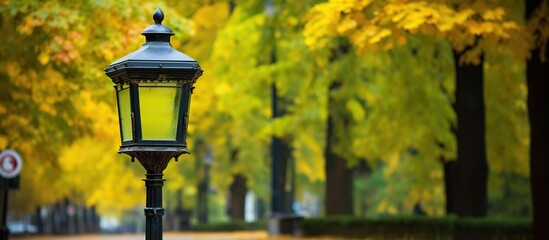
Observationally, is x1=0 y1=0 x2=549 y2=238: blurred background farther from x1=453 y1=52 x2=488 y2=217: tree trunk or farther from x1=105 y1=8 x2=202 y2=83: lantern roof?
x1=105 y1=8 x2=202 y2=83: lantern roof

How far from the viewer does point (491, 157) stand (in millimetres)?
36094

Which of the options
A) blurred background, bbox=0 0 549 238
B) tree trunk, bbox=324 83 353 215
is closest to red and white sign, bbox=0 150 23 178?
blurred background, bbox=0 0 549 238

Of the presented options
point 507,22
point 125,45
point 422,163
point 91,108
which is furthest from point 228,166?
point 507,22

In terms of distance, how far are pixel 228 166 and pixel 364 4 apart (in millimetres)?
37293

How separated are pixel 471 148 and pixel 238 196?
30.7 m

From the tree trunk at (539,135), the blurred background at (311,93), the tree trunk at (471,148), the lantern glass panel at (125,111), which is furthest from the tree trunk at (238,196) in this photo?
the lantern glass panel at (125,111)

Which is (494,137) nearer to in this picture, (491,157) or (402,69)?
(491,157)

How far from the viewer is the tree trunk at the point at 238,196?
5650 centimetres

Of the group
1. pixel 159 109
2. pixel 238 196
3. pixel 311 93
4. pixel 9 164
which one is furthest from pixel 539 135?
pixel 238 196

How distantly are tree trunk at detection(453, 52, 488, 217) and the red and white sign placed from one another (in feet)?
29.8

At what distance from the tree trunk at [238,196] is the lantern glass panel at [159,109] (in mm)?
46120

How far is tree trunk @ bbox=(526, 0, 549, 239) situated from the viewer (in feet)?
70.0

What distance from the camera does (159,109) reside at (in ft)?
32.9

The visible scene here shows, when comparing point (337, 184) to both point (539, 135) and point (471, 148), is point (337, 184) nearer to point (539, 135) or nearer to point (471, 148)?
point (471, 148)
